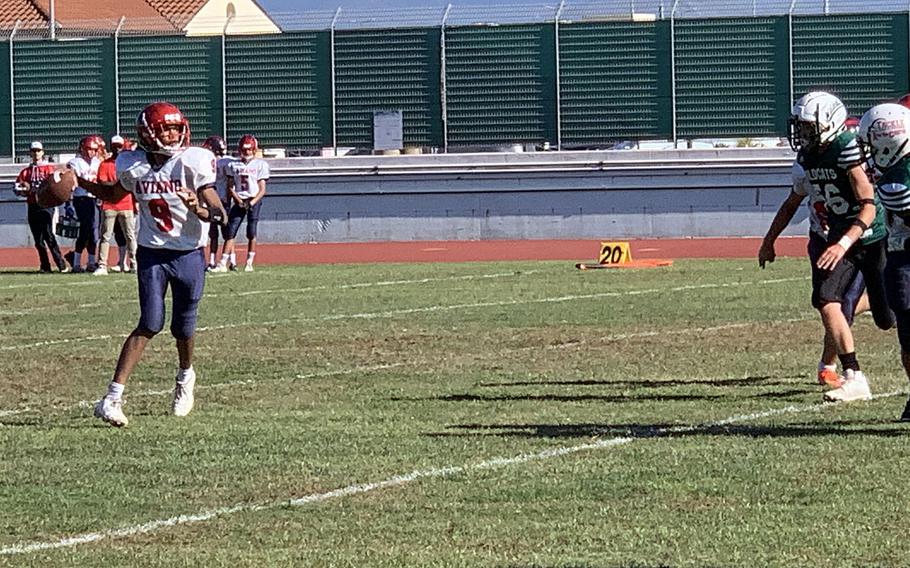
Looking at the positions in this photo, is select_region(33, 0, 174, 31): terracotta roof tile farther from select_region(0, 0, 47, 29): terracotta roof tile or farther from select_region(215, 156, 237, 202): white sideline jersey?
select_region(215, 156, 237, 202): white sideline jersey

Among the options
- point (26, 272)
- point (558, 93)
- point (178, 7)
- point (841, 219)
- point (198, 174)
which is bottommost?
point (26, 272)

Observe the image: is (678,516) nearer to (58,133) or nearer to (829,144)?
(829,144)

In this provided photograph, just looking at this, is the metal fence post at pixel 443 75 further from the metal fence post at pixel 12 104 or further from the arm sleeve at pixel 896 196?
the arm sleeve at pixel 896 196

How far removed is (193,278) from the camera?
A: 1095cm

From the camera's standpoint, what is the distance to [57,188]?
12.3m

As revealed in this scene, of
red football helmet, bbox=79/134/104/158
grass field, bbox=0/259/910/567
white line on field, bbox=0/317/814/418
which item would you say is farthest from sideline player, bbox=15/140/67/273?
white line on field, bbox=0/317/814/418

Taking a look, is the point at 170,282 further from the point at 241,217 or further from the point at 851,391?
the point at 241,217

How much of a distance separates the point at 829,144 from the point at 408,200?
1000 inches

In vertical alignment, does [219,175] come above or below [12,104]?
below

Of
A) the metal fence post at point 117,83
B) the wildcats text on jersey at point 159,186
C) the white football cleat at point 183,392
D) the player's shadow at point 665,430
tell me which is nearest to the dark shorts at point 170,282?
the white football cleat at point 183,392

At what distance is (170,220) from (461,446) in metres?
2.45

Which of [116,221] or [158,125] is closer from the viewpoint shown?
[158,125]

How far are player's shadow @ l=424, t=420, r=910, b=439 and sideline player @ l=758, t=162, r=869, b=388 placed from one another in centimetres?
145

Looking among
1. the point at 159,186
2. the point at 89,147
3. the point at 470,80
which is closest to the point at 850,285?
the point at 159,186
